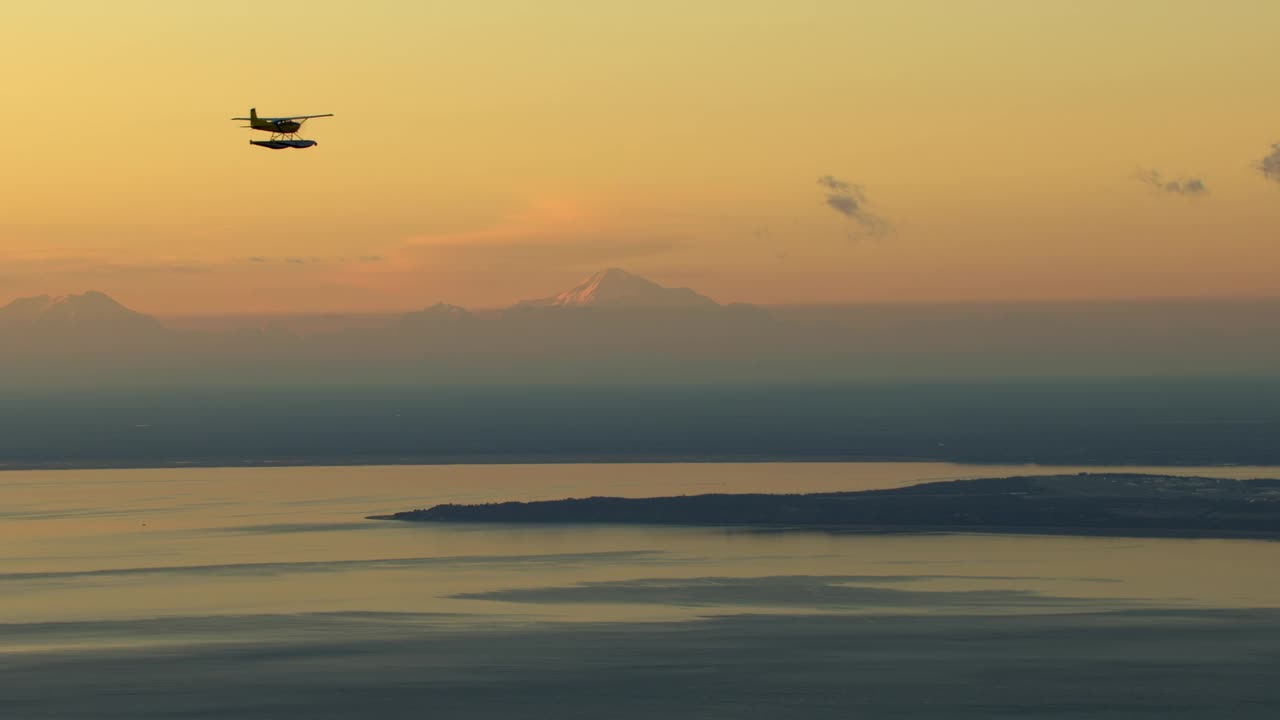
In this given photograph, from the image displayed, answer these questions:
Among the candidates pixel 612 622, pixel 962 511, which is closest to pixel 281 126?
pixel 612 622

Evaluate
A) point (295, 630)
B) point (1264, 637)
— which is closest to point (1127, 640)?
point (1264, 637)

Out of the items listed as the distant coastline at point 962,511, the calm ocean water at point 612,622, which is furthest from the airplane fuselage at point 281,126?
the distant coastline at point 962,511

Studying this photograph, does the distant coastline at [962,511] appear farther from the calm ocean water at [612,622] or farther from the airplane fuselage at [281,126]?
the airplane fuselage at [281,126]

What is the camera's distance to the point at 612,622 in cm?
10794

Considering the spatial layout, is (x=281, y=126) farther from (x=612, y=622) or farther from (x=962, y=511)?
(x=962, y=511)

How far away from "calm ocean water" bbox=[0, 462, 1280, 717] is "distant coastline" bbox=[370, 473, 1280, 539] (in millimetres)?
5768

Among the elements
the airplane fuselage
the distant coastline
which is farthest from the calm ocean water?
the airplane fuselage

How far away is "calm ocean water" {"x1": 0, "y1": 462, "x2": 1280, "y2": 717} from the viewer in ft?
289

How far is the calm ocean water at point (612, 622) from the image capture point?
87.9 metres

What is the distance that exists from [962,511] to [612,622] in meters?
63.7

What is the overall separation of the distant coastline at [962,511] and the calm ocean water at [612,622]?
18.9 ft

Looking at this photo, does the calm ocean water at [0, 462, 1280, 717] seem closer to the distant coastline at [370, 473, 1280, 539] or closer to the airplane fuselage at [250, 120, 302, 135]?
the distant coastline at [370, 473, 1280, 539]

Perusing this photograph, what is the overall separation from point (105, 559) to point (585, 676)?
59093 mm

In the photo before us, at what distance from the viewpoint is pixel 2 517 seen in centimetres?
16650
